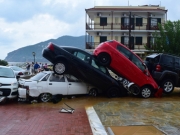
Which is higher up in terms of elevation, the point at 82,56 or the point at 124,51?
the point at 124,51

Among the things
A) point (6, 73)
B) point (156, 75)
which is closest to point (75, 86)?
point (6, 73)

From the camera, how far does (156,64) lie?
14.5 m

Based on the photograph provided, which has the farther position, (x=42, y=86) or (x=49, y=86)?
(x=49, y=86)

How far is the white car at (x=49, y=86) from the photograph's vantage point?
1267cm

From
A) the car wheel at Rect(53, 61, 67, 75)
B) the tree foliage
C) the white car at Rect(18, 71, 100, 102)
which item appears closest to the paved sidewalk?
the white car at Rect(18, 71, 100, 102)

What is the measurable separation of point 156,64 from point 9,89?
739 cm

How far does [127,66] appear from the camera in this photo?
13.9 metres

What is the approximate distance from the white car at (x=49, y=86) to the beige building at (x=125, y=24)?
27175 millimetres

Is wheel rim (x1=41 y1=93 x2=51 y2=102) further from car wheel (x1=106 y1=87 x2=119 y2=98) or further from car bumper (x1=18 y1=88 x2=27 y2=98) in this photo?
car wheel (x1=106 y1=87 x2=119 y2=98)

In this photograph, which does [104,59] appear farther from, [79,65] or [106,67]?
[79,65]

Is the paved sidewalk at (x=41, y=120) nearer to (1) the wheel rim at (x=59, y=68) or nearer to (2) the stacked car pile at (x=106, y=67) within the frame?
(1) the wheel rim at (x=59, y=68)

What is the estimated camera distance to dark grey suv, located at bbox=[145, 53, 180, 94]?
14.4 meters

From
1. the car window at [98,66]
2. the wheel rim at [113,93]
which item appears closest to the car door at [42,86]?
the car window at [98,66]

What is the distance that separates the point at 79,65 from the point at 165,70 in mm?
4491
